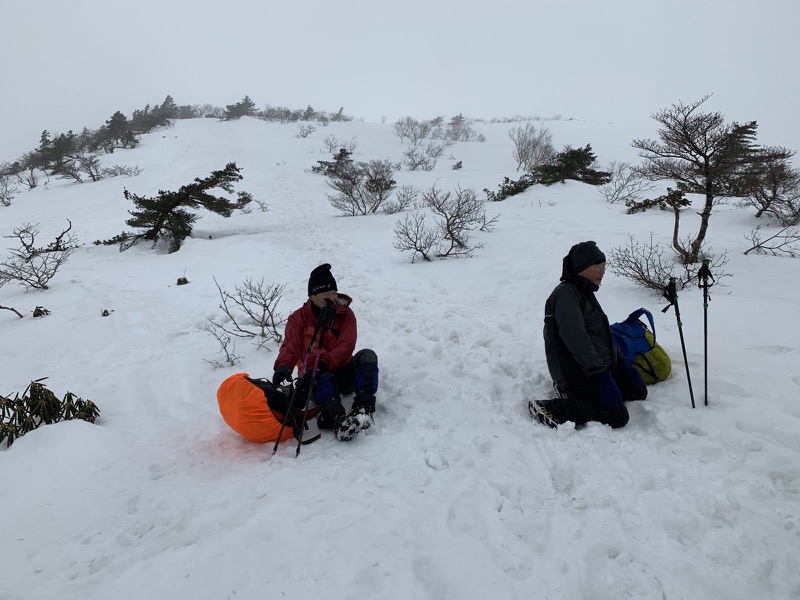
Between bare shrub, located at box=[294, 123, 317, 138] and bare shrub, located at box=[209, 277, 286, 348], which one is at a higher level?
bare shrub, located at box=[294, 123, 317, 138]

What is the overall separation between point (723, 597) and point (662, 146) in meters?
7.37

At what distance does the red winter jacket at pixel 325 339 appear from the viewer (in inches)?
144

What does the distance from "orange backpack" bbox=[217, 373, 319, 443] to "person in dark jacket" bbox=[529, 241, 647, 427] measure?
2377mm

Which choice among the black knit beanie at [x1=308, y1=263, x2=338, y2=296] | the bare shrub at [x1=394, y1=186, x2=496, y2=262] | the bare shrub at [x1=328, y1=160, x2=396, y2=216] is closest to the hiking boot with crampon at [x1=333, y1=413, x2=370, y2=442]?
the black knit beanie at [x1=308, y1=263, x2=338, y2=296]

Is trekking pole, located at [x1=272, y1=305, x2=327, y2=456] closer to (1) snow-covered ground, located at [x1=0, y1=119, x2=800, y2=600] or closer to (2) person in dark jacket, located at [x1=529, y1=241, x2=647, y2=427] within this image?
(1) snow-covered ground, located at [x1=0, y1=119, x2=800, y2=600]

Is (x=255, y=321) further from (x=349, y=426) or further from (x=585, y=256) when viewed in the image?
(x=585, y=256)

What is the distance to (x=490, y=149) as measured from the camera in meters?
34.8

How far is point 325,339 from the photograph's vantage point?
3.79m

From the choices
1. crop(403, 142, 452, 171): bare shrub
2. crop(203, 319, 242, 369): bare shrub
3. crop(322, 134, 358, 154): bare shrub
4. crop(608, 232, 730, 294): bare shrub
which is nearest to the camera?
crop(203, 319, 242, 369): bare shrub

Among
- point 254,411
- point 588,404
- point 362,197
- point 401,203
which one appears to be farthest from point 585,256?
point 362,197

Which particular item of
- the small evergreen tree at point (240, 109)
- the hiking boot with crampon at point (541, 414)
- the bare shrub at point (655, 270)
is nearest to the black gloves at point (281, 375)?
the hiking boot with crampon at point (541, 414)

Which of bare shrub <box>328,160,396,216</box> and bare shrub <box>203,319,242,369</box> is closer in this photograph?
bare shrub <box>203,319,242,369</box>

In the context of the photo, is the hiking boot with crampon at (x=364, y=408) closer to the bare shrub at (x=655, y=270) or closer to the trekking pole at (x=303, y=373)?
the trekking pole at (x=303, y=373)

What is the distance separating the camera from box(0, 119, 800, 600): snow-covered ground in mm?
1991
